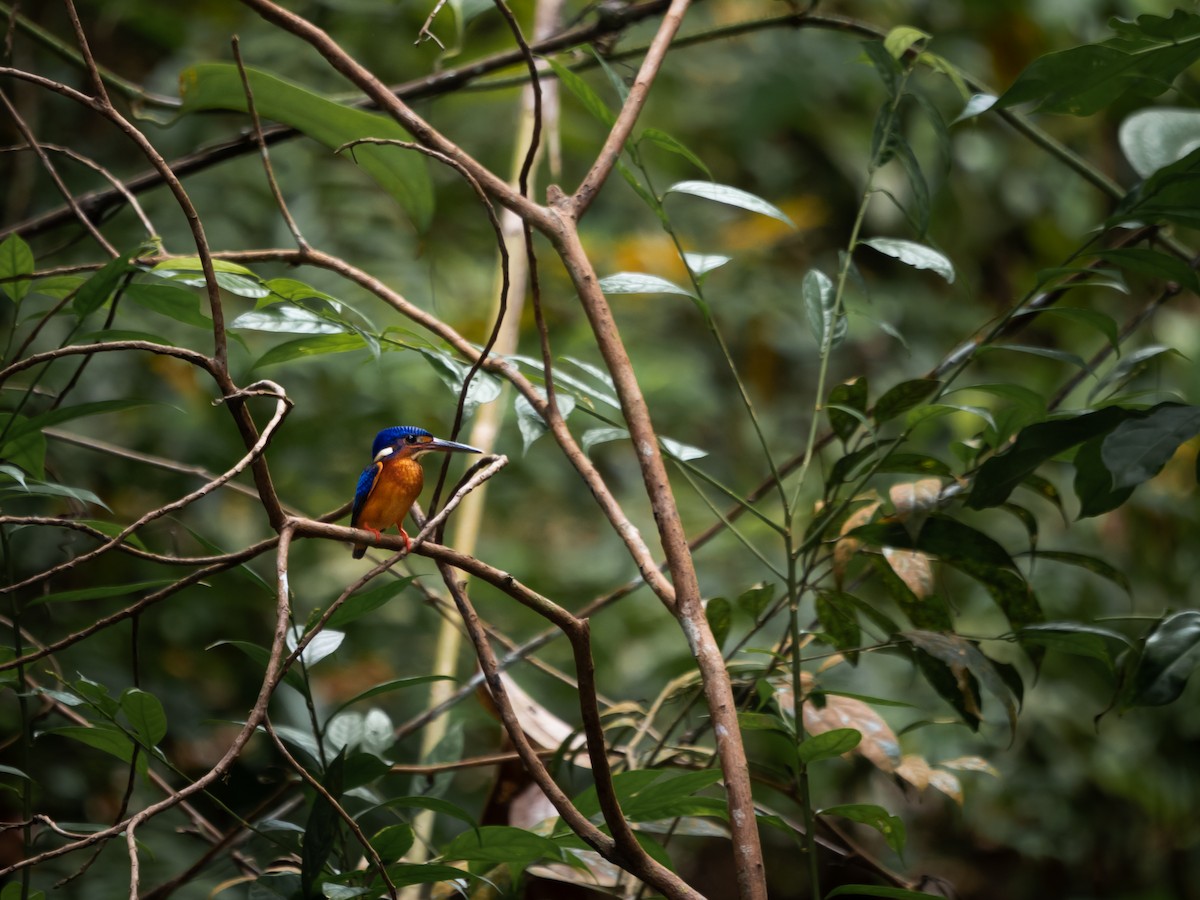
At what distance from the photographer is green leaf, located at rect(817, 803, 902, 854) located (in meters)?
1.11

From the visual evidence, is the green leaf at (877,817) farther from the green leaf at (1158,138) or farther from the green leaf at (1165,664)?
the green leaf at (1158,138)

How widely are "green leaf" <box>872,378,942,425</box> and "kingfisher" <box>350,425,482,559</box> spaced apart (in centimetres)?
55

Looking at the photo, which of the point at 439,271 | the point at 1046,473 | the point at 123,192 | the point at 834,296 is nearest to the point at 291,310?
the point at 123,192

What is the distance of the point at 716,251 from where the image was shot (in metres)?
4.04

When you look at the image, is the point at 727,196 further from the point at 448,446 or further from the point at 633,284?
the point at 448,446

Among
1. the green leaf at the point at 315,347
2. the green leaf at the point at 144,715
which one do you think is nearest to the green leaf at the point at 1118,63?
the green leaf at the point at 315,347

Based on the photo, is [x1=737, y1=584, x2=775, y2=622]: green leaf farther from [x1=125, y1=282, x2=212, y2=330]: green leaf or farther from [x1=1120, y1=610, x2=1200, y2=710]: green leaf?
[x1=125, y1=282, x2=212, y2=330]: green leaf

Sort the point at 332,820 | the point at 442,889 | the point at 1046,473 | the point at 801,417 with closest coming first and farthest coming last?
1. the point at 332,820
2. the point at 442,889
3. the point at 1046,473
4. the point at 801,417

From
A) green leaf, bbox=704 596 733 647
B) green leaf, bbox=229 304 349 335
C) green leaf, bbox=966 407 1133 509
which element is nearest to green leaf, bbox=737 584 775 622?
green leaf, bbox=704 596 733 647

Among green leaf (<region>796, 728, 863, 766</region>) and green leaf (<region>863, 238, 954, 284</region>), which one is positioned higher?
green leaf (<region>863, 238, 954, 284</region>)

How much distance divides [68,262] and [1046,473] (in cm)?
336

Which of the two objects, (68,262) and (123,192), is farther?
(68,262)

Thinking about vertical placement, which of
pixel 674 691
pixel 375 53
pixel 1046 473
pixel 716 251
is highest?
pixel 375 53

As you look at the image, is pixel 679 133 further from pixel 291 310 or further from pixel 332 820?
pixel 332 820
